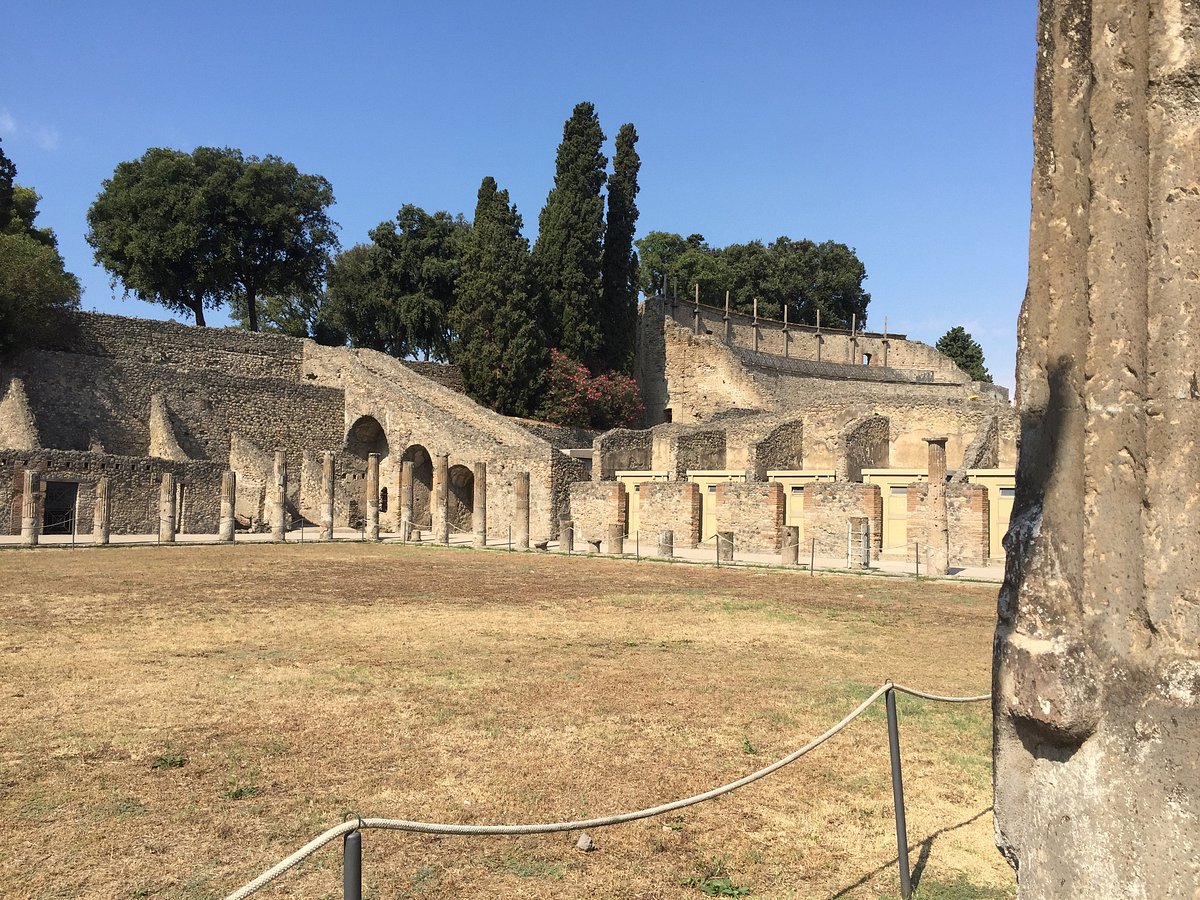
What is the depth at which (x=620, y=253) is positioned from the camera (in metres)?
41.8

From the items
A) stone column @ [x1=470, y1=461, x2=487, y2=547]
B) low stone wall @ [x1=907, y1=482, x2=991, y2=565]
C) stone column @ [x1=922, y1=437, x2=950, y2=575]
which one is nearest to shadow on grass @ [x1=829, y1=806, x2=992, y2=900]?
stone column @ [x1=922, y1=437, x2=950, y2=575]

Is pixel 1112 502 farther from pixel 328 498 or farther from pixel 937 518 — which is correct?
pixel 328 498

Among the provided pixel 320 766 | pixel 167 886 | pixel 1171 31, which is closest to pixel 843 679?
pixel 320 766

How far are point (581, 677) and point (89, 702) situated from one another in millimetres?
3835

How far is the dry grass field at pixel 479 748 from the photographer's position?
4.28 meters

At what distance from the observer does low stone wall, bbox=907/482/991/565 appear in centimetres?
2067

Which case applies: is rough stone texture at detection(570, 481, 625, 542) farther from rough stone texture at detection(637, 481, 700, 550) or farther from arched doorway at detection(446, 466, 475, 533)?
arched doorway at detection(446, 466, 475, 533)

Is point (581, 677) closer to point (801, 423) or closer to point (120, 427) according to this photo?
point (801, 423)

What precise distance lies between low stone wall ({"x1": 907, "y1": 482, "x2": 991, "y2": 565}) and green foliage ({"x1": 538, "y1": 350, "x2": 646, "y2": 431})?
18.1m

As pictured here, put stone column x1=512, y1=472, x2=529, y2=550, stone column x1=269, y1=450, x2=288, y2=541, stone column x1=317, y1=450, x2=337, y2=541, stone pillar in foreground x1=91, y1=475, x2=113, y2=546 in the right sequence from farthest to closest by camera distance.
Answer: stone column x1=317, y1=450, x2=337, y2=541
stone column x1=269, y1=450, x2=288, y2=541
stone column x1=512, y1=472, x2=529, y2=550
stone pillar in foreground x1=91, y1=475, x2=113, y2=546

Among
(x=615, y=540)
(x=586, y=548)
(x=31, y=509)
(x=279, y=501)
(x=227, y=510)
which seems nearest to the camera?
(x=615, y=540)

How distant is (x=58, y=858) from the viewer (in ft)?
13.7

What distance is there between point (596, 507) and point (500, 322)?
39.3 ft

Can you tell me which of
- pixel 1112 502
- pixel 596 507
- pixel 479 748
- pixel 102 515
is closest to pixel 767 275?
pixel 596 507
